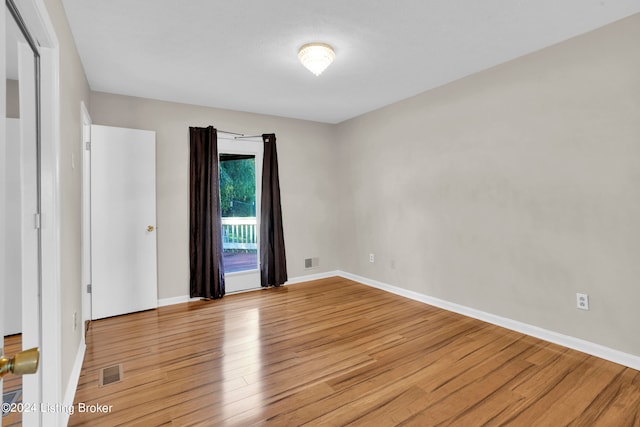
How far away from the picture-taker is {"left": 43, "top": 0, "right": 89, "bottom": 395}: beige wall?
1.95 m

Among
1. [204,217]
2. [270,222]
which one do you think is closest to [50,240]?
[204,217]

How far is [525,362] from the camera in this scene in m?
2.46

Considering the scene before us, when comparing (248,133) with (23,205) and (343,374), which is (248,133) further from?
(343,374)

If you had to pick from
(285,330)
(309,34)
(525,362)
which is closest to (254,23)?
(309,34)

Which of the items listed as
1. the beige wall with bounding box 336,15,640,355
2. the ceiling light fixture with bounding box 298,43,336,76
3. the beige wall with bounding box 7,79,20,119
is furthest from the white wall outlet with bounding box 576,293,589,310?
the beige wall with bounding box 7,79,20,119

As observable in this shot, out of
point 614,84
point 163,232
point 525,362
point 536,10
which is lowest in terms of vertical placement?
point 525,362

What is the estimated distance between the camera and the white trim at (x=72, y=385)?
1830mm

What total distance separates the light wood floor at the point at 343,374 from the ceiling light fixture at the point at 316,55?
2.42 meters

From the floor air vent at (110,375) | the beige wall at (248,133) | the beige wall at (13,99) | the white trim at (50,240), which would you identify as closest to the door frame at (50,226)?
the white trim at (50,240)

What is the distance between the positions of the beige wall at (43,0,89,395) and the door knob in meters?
1.26

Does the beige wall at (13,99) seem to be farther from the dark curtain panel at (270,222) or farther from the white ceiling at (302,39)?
the dark curtain panel at (270,222)

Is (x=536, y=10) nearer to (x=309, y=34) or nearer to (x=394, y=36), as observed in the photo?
(x=394, y=36)

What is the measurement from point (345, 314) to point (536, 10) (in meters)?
3.12

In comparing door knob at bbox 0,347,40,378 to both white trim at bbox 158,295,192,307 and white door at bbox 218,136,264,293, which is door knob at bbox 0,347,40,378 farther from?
Result: white door at bbox 218,136,264,293
